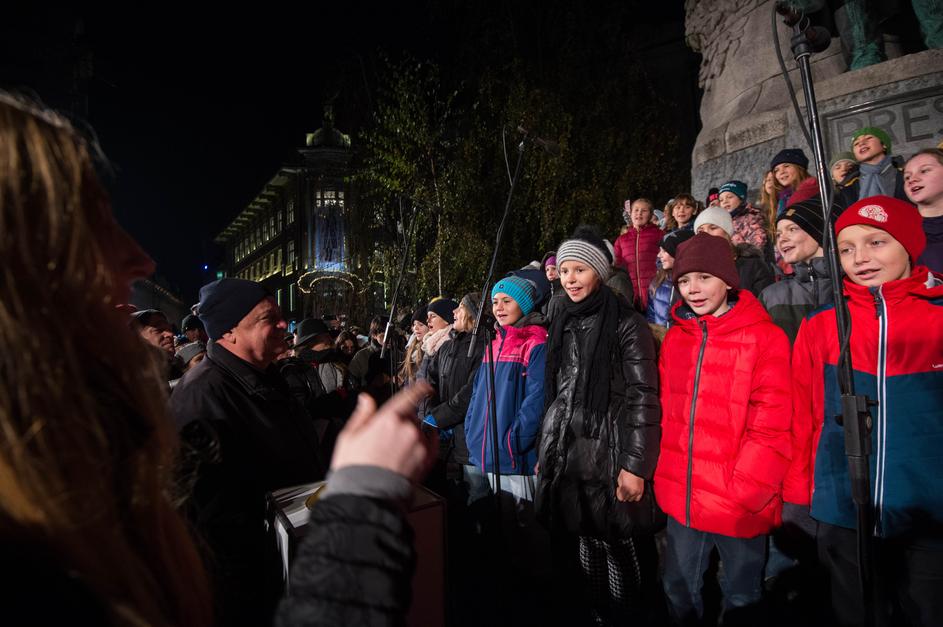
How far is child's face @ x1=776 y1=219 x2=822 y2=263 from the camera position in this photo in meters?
3.30

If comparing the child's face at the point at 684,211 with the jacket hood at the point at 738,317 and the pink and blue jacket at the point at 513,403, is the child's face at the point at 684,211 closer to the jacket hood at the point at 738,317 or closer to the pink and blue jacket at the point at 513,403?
the pink and blue jacket at the point at 513,403

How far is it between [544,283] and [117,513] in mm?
3622

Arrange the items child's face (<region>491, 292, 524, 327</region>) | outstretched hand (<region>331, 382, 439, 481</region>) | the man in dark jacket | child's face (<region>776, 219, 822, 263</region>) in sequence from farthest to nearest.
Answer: child's face (<region>491, 292, 524, 327</region>) < child's face (<region>776, 219, 822, 263</region>) < the man in dark jacket < outstretched hand (<region>331, 382, 439, 481</region>)

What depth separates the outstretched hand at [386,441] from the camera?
94 centimetres

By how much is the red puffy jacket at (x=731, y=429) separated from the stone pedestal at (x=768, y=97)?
480 centimetres

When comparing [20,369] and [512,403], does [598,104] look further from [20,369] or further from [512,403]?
[20,369]

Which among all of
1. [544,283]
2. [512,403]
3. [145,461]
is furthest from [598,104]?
[145,461]

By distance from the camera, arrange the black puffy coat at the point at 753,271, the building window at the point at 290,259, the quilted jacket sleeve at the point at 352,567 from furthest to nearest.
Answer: the building window at the point at 290,259
the black puffy coat at the point at 753,271
the quilted jacket sleeve at the point at 352,567

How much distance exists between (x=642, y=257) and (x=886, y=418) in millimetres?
5005

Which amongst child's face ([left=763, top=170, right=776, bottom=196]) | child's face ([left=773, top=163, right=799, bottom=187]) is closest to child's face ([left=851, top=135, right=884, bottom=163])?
child's face ([left=773, top=163, right=799, bottom=187])

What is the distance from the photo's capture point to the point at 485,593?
12.1ft

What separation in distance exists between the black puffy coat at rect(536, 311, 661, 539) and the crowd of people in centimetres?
1

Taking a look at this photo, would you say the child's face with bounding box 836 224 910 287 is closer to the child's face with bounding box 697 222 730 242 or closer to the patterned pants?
the patterned pants

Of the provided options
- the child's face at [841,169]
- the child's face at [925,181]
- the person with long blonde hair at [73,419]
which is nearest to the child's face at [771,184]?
the child's face at [841,169]
